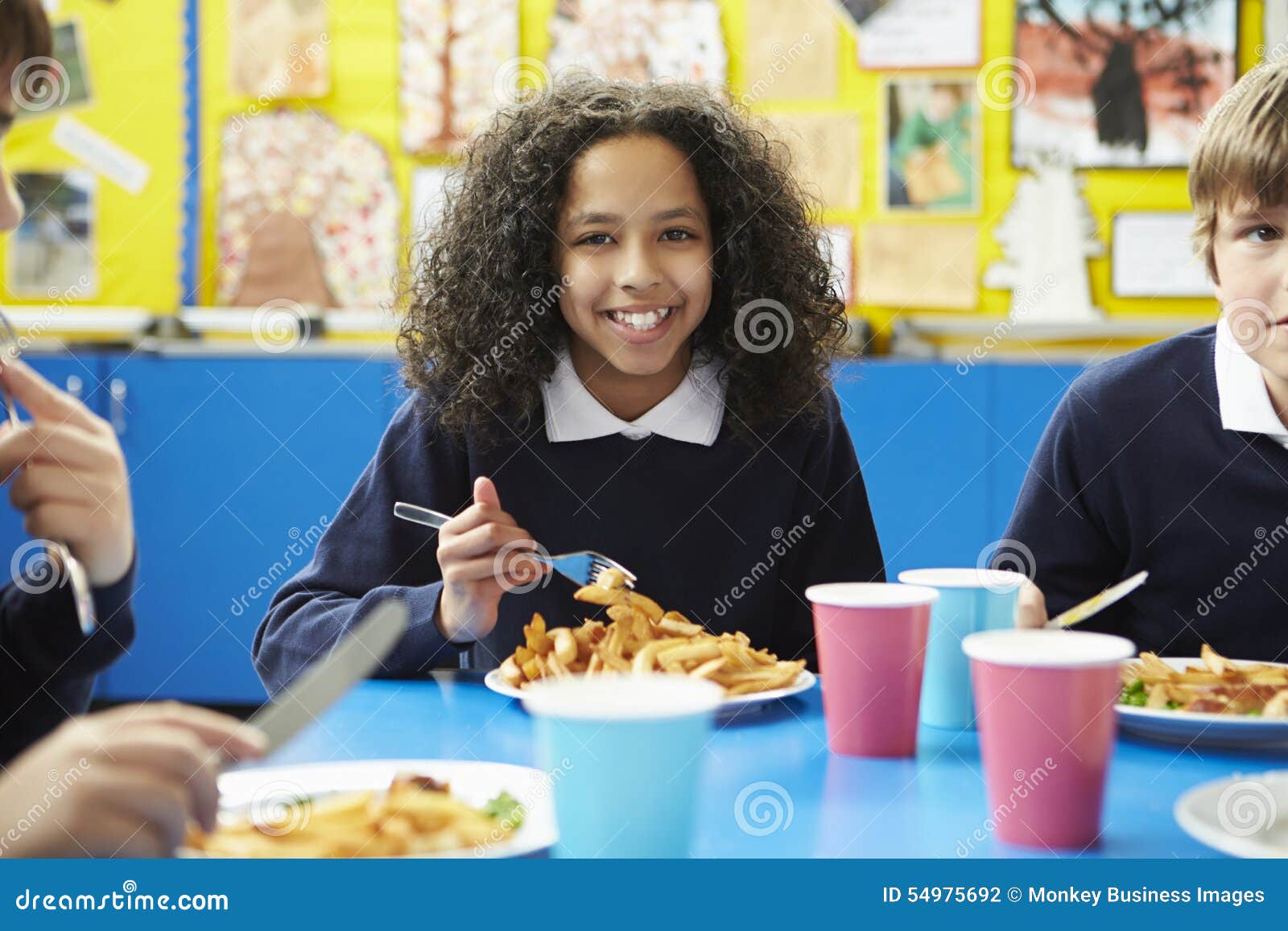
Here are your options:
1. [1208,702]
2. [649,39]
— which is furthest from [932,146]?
[1208,702]

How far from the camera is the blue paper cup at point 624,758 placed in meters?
0.60

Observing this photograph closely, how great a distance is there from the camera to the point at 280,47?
3301 millimetres

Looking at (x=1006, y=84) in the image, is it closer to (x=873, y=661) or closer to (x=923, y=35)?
(x=923, y=35)

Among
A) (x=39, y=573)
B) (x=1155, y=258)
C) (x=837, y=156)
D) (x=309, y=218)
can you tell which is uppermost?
(x=837, y=156)

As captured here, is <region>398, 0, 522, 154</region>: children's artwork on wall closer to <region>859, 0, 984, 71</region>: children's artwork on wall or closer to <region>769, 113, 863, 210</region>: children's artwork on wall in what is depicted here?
<region>769, 113, 863, 210</region>: children's artwork on wall

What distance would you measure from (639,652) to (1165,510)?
0.75 m

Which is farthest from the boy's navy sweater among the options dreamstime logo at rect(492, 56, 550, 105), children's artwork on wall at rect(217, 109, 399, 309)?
children's artwork on wall at rect(217, 109, 399, 309)

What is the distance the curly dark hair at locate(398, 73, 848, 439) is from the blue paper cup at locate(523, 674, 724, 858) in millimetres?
841

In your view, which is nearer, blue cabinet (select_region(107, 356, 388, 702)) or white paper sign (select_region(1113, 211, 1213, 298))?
blue cabinet (select_region(107, 356, 388, 702))

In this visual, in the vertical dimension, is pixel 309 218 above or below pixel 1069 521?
above

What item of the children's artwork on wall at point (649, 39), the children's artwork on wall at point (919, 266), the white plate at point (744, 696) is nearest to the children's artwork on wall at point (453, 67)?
the children's artwork on wall at point (649, 39)

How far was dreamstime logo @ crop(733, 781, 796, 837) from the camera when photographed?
2.39ft

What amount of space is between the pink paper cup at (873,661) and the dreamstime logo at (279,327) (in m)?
2.42

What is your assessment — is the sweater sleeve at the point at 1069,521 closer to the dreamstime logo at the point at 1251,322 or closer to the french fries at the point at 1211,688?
the dreamstime logo at the point at 1251,322
